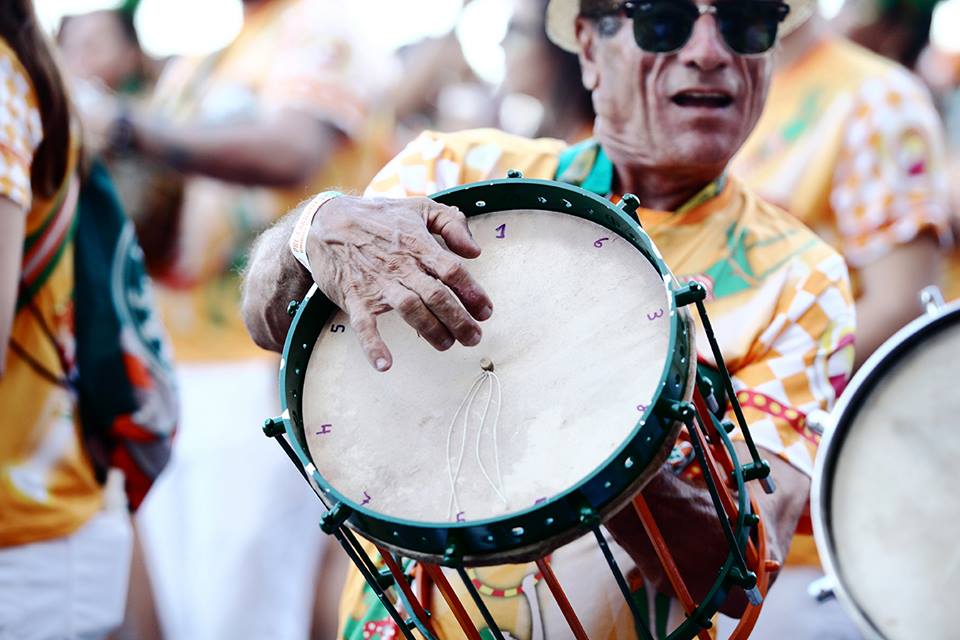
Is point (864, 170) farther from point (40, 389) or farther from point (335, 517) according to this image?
point (335, 517)

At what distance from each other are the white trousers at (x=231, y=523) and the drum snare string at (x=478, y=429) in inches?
75.7

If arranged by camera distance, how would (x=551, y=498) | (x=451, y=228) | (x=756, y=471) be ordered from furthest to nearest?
(x=756, y=471), (x=451, y=228), (x=551, y=498)

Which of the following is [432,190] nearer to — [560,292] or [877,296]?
[560,292]

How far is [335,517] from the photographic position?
176 centimetres

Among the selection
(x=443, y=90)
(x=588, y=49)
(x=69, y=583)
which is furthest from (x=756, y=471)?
(x=443, y=90)

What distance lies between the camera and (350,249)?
76.0 inches

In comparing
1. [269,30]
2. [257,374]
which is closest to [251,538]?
[257,374]

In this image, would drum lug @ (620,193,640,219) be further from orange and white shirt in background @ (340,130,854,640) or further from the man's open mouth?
the man's open mouth

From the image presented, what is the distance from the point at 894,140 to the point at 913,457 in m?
1.97

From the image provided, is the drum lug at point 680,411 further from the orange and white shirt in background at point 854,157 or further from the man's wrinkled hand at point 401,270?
the orange and white shirt in background at point 854,157

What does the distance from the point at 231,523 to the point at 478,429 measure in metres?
2.31

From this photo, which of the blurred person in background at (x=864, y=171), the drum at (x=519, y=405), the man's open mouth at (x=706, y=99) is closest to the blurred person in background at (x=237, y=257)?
the blurred person in background at (x=864, y=171)

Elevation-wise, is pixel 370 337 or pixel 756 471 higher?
pixel 370 337

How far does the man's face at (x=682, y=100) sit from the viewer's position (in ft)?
7.88
